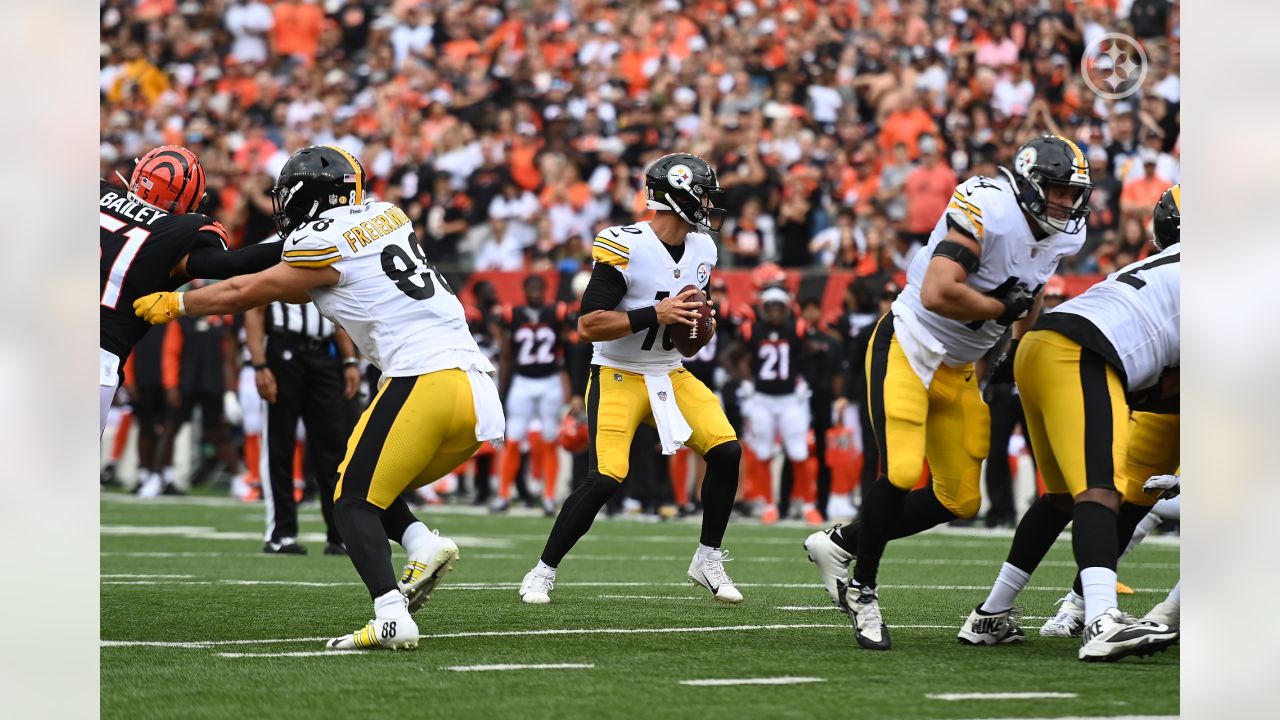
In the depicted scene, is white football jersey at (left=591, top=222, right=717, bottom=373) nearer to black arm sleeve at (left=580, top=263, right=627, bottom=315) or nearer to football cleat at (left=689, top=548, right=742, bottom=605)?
black arm sleeve at (left=580, top=263, right=627, bottom=315)

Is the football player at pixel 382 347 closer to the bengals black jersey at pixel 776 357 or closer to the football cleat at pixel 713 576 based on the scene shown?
the football cleat at pixel 713 576

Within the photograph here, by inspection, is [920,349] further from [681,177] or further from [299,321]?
[299,321]

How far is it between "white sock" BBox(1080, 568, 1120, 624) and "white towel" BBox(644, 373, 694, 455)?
2325 mm

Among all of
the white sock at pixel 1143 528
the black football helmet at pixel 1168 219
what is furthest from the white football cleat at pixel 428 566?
the white sock at pixel 1143 528

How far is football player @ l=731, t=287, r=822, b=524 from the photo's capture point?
13.0m

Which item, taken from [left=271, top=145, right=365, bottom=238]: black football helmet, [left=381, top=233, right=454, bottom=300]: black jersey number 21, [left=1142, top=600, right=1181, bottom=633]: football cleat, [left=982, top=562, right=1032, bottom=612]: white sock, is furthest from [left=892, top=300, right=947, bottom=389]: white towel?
[left=271, top=145, right=365, bottom=238]: black football helmet

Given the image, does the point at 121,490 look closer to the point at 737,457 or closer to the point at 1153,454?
the point at 737,457

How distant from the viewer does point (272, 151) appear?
1845cm

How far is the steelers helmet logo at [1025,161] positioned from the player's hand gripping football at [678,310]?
1.72 meters

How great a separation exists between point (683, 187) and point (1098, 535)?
2663 mm

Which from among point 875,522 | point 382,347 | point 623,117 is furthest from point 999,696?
point 623,117

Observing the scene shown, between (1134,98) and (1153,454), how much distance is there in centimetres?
1054
